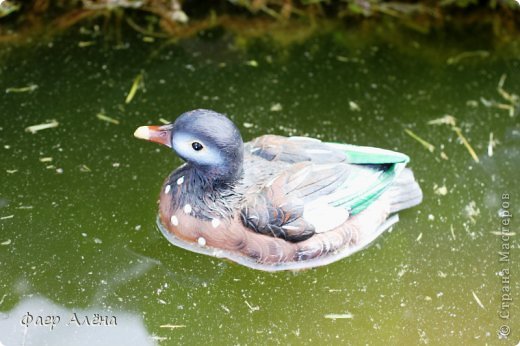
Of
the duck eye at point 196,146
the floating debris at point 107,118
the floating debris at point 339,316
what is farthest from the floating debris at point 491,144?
the floating debris at point 107,118

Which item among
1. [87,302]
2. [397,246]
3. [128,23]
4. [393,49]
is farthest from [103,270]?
[393,49]

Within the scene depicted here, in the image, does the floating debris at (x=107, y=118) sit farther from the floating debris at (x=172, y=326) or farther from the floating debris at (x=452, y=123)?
the floating debris at (x=452, y=123)

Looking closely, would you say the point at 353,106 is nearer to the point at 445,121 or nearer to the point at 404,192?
the point at 445,121

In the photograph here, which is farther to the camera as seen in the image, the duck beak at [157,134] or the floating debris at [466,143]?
the floating debris at [466,143]

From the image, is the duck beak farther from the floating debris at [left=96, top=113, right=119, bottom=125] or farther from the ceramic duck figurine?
the floating debris at [left=96, top=113, right=119, bottom=125]

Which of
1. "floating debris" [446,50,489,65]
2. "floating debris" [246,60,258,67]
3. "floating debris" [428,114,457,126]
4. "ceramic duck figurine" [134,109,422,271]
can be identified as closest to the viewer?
"ceramic duck figurine" [134,109,422,271]

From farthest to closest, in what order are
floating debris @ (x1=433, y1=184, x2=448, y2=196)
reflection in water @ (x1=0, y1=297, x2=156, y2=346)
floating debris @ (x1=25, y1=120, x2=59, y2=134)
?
floating debris @ (x1=25, y1=120, x2=59, y2=134) → floating debris @ (x1=433, y1=184, x2=448, y2=196) → reflection in water @ (x1=0, y1=297, x2=156, y2=346)

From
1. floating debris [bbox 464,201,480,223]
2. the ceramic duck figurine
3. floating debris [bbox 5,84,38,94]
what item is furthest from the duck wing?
floating debris [bbox 5,84,38,94]
